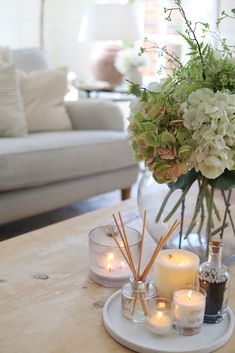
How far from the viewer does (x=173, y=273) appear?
3.24ft

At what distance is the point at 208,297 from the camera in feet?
3.11

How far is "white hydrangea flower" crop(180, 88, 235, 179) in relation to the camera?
0.91m

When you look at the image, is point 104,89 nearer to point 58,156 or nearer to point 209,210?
point 58,156

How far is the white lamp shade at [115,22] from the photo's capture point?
3.23 meters

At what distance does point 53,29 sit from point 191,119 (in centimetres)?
308

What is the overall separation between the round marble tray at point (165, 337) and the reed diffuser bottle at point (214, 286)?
18mm

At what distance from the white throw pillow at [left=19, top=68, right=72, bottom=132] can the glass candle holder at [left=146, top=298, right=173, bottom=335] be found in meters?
1.85

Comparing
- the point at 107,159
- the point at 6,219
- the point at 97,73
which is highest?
the point at 97,73

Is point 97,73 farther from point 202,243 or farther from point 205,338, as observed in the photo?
point 205,338

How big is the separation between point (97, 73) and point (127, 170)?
1.29m

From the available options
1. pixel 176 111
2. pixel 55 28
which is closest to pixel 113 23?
pixel 55 28

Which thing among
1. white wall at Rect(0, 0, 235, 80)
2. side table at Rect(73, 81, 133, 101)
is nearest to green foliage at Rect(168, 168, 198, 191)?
side table at Rect(73, 81, 133, 101)

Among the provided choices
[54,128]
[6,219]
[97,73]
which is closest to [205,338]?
[6,219]

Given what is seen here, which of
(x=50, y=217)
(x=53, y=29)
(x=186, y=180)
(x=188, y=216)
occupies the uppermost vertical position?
(x=53, y=29)
